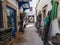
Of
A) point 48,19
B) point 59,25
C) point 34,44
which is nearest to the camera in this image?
point 59,25

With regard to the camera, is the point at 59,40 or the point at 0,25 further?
the point at 0,25

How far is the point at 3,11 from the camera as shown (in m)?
3.99

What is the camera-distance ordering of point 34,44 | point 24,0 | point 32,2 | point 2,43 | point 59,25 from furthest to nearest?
point 32,2 → point 24,0 → point 34,44 → point 59,25 → point 2,43

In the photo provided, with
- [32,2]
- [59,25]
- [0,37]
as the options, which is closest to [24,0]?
[59,25]

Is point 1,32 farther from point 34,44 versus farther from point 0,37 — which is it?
point 34,44

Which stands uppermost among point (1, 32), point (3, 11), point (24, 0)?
point (24, 0)

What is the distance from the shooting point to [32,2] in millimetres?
23250

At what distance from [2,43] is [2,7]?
1539mm

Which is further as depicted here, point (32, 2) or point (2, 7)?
point (32, 2)

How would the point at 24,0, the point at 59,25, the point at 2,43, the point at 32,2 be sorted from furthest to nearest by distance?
the point at 32,2, the point at 24,0, the point at 59,25, the point at 2,43

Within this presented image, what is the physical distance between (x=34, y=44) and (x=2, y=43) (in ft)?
8.94

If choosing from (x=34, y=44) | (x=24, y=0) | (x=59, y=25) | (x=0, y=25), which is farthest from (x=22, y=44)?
(x=24, y=0)

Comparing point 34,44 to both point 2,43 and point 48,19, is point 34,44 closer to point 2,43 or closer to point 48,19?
point 48,19

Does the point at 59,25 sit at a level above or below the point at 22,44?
above
